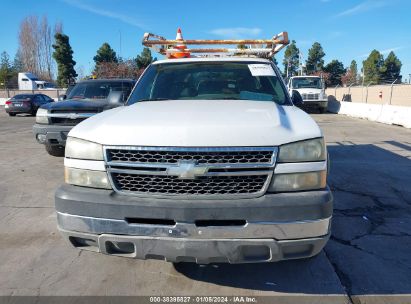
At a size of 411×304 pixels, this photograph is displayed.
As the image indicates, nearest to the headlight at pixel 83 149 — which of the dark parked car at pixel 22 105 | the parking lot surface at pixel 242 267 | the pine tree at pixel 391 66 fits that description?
the parking lot surface at pixel 242 267

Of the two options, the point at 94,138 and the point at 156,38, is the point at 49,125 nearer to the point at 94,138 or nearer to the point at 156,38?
the point at 156,38

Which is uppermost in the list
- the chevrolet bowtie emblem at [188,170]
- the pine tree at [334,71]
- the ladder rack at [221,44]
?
the pine tree at [334,71]

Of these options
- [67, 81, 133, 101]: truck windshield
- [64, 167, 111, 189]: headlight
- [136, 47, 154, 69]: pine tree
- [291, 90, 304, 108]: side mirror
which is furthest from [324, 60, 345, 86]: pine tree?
[64, 167, 111, 189]: headlight

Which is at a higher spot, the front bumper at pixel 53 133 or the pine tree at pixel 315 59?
the pine tree at pixel 315 59

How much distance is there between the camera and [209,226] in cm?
250

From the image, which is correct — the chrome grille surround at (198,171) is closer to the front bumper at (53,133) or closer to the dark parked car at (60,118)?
the dark parked car at (60,118)

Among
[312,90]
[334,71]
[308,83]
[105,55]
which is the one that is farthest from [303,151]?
[334,71]

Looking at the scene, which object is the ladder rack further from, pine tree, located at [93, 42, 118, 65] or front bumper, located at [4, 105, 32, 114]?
pine tree, located at [93, 42, 118, 65]

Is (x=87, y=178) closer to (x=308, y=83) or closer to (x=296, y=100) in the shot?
(x=296, y=100)

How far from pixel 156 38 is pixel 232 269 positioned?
4354mm

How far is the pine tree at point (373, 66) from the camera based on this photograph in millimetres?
61906

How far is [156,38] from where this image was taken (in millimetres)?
6324

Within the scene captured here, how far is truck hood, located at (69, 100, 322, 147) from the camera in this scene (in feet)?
8.29

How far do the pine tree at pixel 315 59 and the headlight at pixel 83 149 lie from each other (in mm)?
66822
